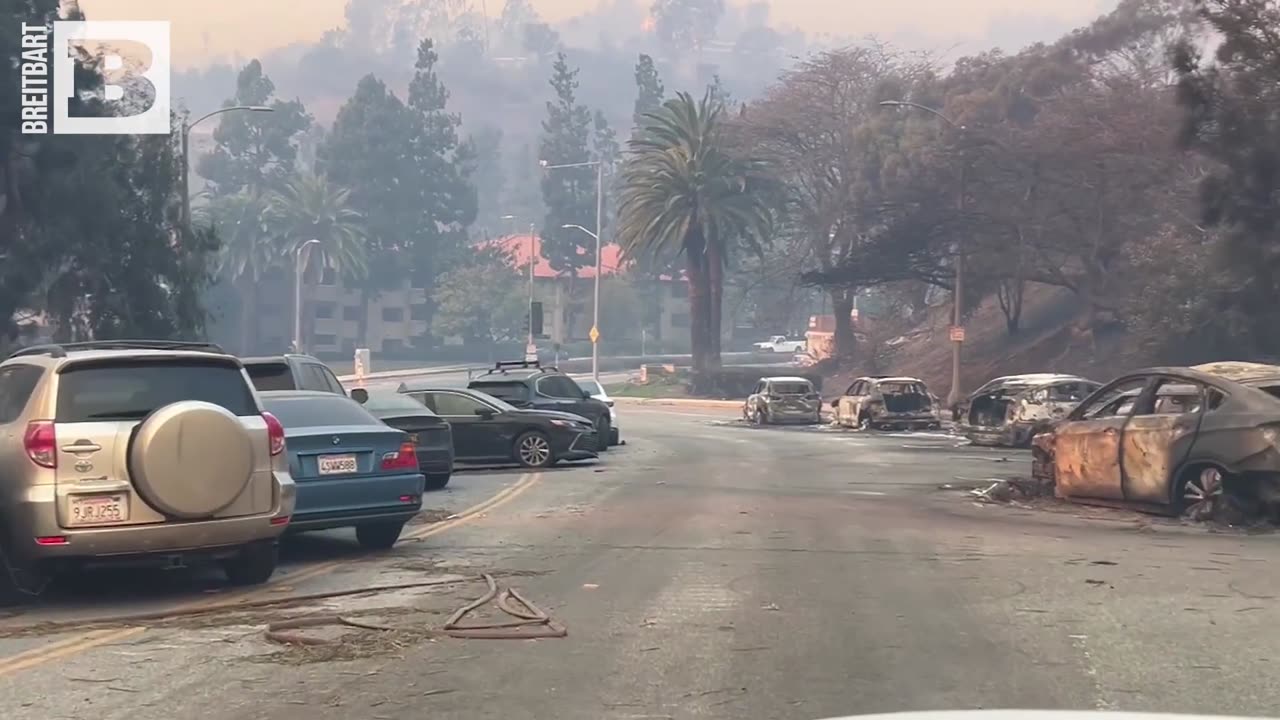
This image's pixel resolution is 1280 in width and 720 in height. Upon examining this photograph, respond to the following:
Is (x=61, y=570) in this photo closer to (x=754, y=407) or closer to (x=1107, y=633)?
(x=1107, y=633)

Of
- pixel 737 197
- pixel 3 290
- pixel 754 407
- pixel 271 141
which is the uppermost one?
pixel 271 141

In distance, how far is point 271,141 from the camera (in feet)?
468

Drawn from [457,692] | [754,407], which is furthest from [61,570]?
[754,407]

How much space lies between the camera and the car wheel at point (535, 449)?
2412 centimetres

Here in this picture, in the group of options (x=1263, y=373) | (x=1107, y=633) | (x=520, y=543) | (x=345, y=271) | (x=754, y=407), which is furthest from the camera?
(x=345, y=271)

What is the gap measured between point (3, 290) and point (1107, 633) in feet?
90.8

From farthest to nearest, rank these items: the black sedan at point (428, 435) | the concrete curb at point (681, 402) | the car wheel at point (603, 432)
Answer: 1. the concrete curb at point (681, 402)
2. the car wheel at point (603, 432)
3. the black sedan at point (428, 435)

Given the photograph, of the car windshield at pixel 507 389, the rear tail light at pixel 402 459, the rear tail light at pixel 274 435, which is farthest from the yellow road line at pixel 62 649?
the car windshield at pixel 507 389

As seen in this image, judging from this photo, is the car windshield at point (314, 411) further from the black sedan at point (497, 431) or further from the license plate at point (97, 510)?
the black sedan at point (497, 431)

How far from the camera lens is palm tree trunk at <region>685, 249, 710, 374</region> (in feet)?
230

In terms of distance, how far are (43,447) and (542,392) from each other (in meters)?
19.4

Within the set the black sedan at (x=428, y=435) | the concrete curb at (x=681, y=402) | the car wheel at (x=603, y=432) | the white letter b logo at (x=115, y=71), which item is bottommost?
the concrete curb at (x=681, y=402)

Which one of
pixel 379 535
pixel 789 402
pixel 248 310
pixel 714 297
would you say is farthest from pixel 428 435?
pixel 248 310

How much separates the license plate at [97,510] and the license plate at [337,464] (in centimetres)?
290
